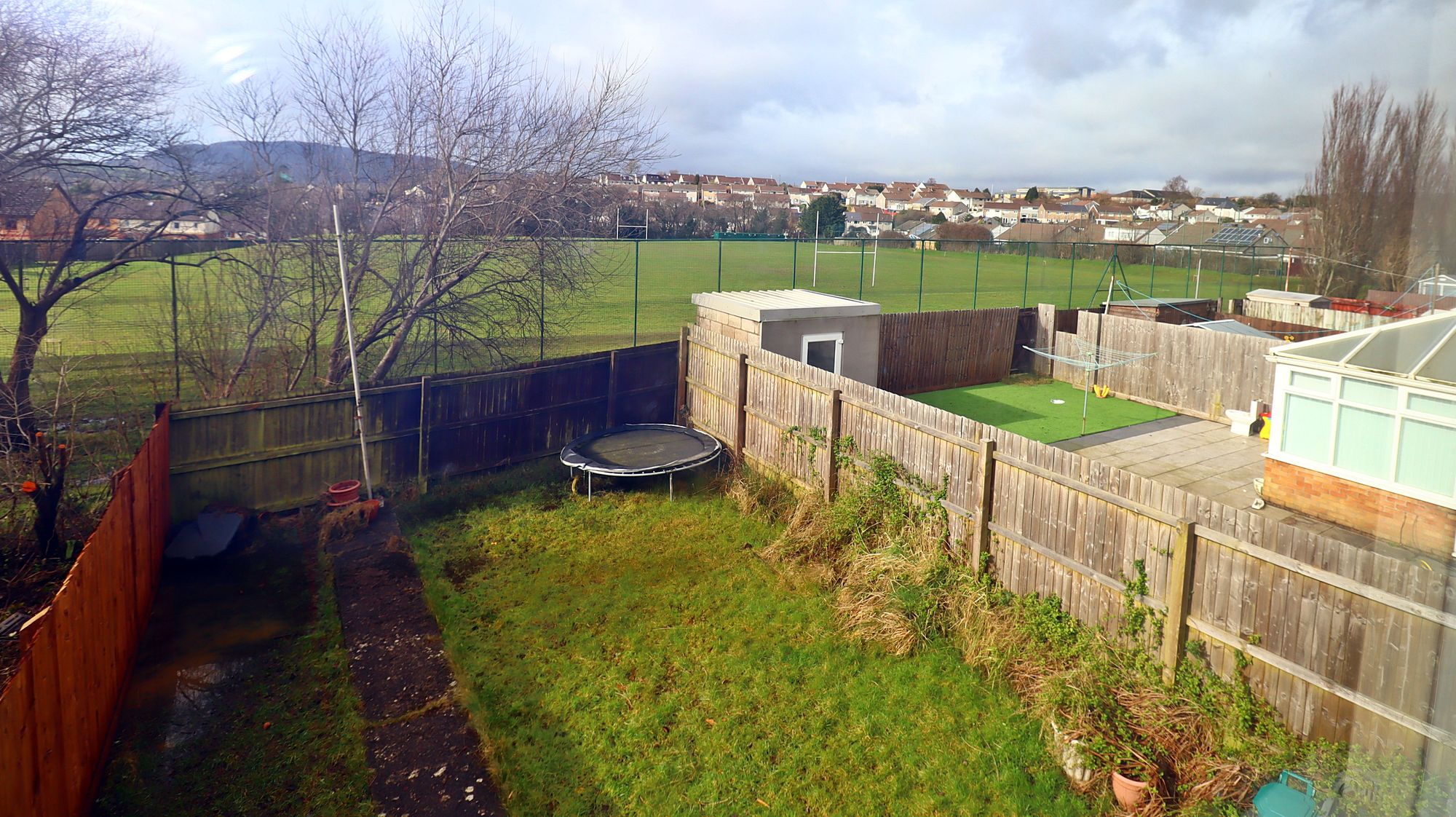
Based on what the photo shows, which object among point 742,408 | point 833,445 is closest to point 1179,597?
point 833,445

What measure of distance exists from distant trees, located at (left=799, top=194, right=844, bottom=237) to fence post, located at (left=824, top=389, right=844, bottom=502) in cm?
1795

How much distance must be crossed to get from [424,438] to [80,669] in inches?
215

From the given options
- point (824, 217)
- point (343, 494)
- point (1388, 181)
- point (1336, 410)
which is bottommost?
point (343, 494)

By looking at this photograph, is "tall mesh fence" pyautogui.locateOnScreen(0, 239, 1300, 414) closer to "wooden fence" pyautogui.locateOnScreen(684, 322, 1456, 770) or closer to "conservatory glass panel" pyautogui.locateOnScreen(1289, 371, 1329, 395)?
"wooden fence" pyautogui.locateOnScreen(684, 322, 1456, 770)

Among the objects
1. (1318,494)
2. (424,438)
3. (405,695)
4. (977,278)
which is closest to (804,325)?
(424,438)

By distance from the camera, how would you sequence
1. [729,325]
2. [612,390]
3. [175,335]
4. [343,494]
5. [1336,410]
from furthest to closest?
[729,325] < [612,390] < [175,335] < [343,494] < [1336,410]

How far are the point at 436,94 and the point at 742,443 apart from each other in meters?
6.33

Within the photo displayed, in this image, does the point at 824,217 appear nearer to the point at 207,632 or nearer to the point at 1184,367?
the point at 1184,367

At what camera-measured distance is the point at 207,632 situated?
255 inches

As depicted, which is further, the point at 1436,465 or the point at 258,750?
the point at 258,750

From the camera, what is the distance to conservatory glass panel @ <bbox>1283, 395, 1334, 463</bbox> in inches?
327

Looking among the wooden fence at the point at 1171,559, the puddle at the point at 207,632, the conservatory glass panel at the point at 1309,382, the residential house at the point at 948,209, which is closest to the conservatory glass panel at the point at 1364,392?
the conservatory glass panel at the point at 1309,382

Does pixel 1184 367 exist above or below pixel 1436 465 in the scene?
below

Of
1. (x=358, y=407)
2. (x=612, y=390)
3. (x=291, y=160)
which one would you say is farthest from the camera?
(x=612, y=390)
